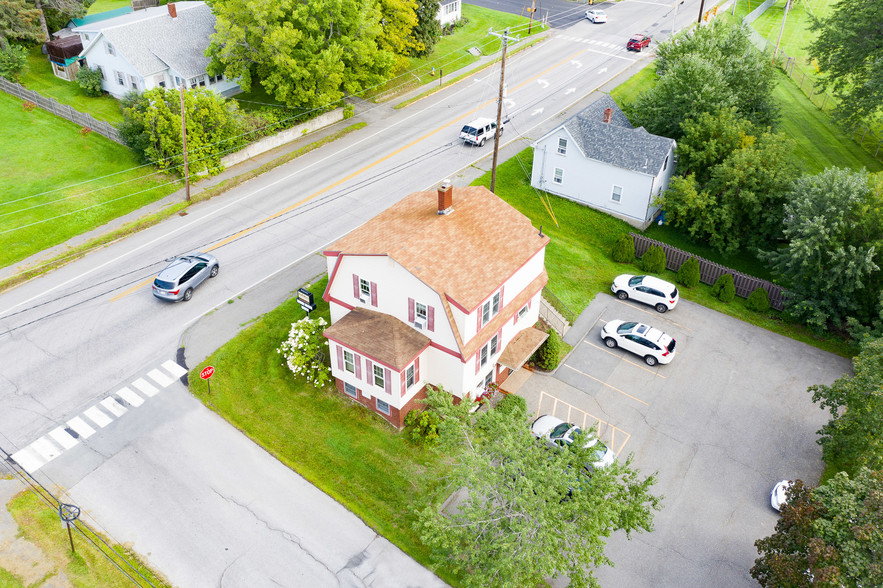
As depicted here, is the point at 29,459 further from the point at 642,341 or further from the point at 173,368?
the point at 642,341

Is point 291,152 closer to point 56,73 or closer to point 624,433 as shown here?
point 56,73

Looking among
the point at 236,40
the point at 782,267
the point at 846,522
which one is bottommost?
the point at 782,267

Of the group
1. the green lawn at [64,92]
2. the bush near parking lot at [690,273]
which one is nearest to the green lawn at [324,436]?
the bush near parking lot at [690,273]

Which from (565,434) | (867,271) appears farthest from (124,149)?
(867,271)

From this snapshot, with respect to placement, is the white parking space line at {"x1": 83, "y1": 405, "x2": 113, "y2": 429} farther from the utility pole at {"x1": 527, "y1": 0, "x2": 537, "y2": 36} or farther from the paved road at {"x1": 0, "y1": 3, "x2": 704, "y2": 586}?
the utility pole at {"x1": 527, "y1": 0, "x2": 537, "y2": 36}

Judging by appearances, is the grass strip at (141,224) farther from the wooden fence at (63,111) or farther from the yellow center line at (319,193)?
the wooden fence at (63,111)

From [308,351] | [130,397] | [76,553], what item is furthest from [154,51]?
[76,553]
